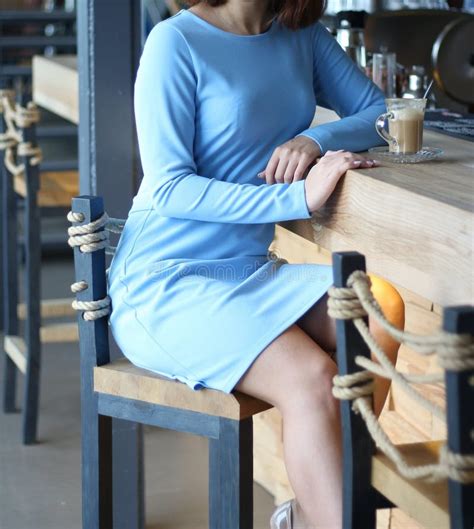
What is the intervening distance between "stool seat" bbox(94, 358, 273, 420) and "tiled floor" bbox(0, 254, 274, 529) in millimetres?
999

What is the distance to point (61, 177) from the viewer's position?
5.46 metres

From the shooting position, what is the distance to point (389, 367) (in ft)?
3.81

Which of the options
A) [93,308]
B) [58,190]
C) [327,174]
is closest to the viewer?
[327,174]

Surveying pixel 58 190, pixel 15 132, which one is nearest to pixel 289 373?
pixel 15 132

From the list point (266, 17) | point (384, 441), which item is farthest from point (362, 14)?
point (384, 441)

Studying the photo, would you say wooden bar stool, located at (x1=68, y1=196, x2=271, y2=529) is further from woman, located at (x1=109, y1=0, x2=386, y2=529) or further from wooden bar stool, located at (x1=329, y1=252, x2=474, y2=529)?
wooden bar stool, located at (x1=329, y1=252, x2=474, y2=529)

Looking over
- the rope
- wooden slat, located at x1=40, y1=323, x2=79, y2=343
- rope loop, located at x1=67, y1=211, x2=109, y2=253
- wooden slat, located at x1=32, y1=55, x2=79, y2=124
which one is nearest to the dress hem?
rope loop, located at x1=67, y1=211, x2=109, y2=253

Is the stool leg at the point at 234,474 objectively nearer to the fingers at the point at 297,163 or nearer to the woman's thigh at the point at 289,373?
A: the woman's thigh at the point at 289,373

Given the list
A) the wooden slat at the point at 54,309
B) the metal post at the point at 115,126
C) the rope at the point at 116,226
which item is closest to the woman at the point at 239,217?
the rope at the point at 116,226

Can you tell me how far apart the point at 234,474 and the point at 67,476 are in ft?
4.88

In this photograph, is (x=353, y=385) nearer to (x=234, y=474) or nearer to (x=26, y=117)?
(x=234, y=474)

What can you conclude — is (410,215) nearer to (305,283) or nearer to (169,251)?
(305,283)

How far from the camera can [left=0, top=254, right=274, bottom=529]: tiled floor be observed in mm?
2789

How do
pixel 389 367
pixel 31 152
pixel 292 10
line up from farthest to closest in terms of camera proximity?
pixel 31 152 < pixel 292 10 < pixel 389 367
